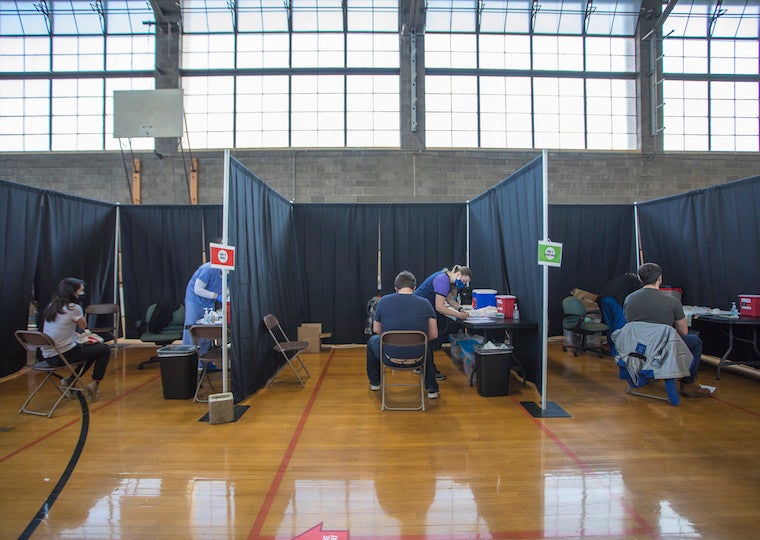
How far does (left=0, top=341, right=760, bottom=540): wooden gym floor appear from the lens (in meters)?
1.97

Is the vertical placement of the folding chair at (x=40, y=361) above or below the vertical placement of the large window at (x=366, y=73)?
below

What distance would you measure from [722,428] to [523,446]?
5.49 feet

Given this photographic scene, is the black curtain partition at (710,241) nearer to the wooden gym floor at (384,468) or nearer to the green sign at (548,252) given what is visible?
the wooden gym floor at (384,468)

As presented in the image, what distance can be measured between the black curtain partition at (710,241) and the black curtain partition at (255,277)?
5457 millimetres

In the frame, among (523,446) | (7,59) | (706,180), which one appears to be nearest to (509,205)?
(523,446)

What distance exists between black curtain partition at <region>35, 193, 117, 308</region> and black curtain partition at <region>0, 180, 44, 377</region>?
0.15 meters

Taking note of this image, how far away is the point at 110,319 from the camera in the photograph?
589 cm

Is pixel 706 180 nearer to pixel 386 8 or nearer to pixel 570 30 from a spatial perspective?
pixel 570 30

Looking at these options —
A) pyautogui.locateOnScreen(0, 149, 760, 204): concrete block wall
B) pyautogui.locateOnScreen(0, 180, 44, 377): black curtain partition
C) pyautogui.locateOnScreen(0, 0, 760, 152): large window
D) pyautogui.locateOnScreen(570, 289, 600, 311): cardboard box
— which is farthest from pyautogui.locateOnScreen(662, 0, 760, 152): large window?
pyautogui.locateOnScreen(0, 180, 44, 377): black curtain partition

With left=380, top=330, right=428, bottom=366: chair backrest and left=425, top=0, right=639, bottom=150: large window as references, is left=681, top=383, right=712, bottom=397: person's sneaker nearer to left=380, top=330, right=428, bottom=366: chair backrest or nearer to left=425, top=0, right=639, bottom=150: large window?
left=380, top=330, right=428, bottom=366: chair backrest

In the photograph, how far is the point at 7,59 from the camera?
825cm

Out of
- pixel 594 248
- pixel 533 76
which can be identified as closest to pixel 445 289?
pixel 594 248

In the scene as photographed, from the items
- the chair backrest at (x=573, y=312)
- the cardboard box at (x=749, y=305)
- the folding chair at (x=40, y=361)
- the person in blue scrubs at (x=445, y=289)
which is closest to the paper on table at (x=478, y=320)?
the person in blue scrubs at (x=445, y=289)

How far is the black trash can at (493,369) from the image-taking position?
3783mm
